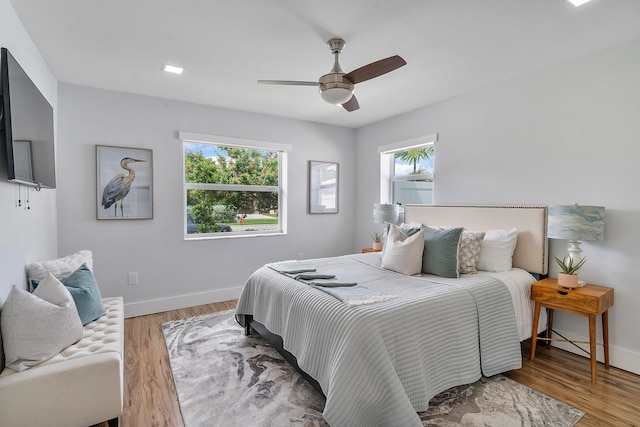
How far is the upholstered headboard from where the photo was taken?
9.22 feet

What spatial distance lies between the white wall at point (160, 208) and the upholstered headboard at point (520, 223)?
2.21 meters

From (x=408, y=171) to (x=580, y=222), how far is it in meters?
2.31

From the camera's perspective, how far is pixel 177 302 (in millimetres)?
3760

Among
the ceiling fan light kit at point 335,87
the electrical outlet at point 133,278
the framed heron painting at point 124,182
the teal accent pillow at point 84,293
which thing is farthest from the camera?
the electrical outlet at point 133,278

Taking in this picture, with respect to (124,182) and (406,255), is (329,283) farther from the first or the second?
(124,182)

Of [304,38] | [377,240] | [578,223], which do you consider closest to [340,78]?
[304,38]

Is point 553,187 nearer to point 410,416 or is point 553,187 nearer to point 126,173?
point 410,416

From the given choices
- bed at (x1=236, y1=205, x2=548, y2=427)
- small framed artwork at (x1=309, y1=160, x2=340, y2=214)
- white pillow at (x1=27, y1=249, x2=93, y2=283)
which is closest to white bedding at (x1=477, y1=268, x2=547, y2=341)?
bed at (x1=236, y1=205, x2=548, y2=427)

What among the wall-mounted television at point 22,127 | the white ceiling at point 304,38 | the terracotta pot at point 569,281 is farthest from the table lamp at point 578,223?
the wall-mounted television at point 22,127

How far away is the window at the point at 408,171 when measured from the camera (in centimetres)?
409

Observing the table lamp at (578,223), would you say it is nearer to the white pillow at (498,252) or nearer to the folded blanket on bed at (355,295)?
the white pillow at (498,252)

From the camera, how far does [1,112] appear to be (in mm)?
1631

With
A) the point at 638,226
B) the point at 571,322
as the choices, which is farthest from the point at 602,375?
the point at 638,226

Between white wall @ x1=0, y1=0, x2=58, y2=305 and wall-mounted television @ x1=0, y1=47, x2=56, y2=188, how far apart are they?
0.09 metres
